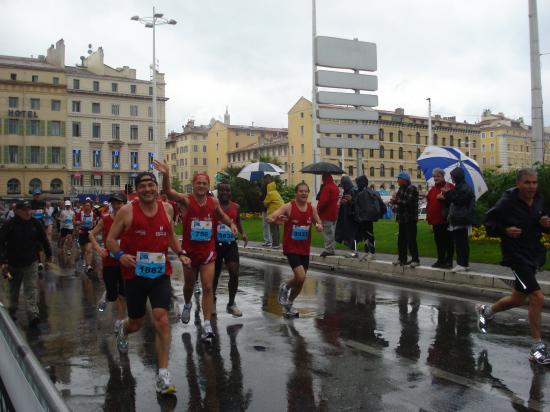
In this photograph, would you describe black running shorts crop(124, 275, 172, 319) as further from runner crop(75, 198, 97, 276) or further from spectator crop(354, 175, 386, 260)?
runner crop(75, 198, 97, 276)

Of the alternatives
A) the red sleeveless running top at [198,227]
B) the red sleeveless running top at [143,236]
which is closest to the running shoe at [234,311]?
the red sleeveless running top at [198,227]

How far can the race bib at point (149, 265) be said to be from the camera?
5516 mm

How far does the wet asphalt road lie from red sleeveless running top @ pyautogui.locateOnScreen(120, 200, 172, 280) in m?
1.10

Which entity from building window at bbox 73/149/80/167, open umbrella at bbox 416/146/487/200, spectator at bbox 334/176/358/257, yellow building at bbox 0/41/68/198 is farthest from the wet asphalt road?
building window at bbox 73/149/80/167

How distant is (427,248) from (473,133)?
4315 inches

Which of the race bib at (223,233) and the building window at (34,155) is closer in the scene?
the race bib at (223,233)

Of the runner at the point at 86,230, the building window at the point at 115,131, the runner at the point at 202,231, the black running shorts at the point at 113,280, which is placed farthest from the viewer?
the building window at the point at 115,131

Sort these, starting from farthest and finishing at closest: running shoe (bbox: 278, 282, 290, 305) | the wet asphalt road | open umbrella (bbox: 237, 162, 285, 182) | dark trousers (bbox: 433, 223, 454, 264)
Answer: open umbrella (bbox: 237, 162, 285, 182), dark trousers (bbox: 433, 223, 454, 264), running shoe (bbox: 278, 282, 290, 305), the wet asphalt road

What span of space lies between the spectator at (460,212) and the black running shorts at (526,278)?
493cm

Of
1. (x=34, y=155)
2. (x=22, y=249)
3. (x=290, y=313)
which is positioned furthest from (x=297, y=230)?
(x=34, y=155)

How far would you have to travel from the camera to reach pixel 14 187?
78812mm

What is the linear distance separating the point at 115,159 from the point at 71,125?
24.5ft

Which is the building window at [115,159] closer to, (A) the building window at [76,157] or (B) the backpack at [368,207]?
(A) the building window at [76,157]

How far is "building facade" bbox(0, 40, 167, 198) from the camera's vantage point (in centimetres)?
7906
